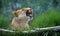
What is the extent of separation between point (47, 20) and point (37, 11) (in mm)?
441

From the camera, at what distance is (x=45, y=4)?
2.93 meters

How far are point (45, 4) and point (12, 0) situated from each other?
42 centimetres

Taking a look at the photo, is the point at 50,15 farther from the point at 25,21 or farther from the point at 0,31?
the point at 0,31

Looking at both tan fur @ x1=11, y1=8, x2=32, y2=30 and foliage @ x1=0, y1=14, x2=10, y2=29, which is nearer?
tan fur @ x1=11, y1=8, x2=32, y2=30

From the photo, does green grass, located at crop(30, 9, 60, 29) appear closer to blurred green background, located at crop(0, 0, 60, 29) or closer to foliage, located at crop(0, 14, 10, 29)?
blurred green background, located at crop(0, 0, 60, 29)

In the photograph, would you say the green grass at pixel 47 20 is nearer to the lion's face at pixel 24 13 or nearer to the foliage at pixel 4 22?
the lion's face at pixel 24 13

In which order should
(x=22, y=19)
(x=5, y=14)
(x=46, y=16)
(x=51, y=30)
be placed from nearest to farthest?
1. (x=51, y=30)
2. (x=22, y=19)
3. (x=46, y=16)
4. (x=5, y=14)

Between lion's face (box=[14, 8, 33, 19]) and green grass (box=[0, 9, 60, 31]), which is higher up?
lion's face (box=[14, 8, 33, 19])

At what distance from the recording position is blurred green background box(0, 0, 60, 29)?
2338mm

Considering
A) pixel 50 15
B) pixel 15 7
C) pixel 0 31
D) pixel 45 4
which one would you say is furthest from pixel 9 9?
pixel 0 31

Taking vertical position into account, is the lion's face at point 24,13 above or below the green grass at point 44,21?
above

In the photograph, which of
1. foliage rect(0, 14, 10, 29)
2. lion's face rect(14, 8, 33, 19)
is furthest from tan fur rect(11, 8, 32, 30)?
foliage rect(0, 14, 10, 29)

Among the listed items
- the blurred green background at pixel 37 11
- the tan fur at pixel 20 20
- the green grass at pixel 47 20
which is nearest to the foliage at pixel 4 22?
the blurred green background at pixel 37 11

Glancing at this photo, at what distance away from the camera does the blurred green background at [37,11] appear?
92.0 inches
